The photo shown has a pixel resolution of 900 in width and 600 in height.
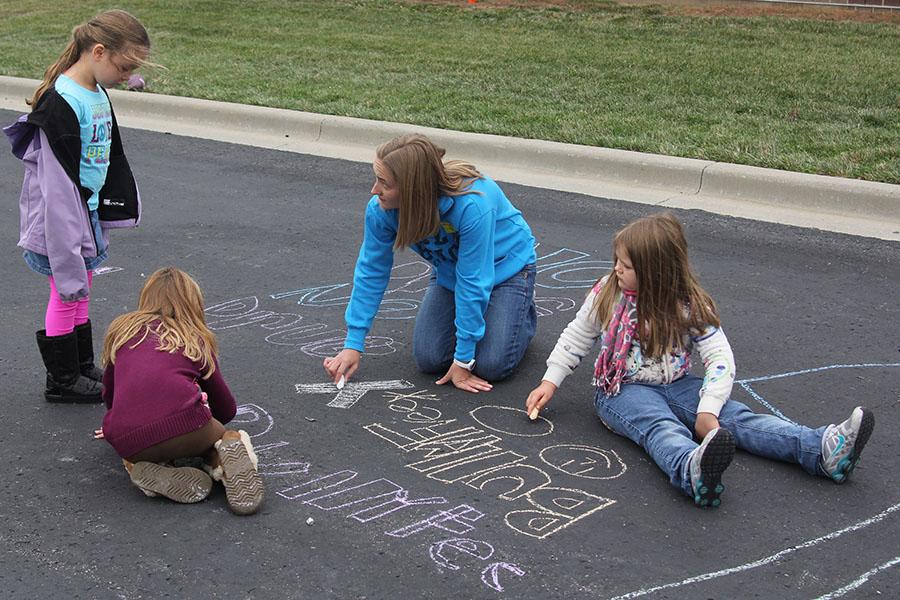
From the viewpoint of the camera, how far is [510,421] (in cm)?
435

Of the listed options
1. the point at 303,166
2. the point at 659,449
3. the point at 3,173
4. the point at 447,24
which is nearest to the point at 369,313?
the point at 659,449

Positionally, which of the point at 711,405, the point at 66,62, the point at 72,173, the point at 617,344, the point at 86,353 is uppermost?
the point at 66,62

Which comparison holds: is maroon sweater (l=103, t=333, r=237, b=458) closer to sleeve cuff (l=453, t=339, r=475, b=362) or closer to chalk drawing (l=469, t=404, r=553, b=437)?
chalk drawing (l=469, t=404, r=553, b=437)

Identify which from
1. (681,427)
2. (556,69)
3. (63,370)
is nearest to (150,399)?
(63,370)

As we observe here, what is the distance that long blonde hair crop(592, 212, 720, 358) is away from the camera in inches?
159

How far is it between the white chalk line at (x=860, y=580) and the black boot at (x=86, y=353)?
291 centimetres

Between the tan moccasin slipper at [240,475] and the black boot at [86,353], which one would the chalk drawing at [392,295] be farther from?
the tan moccasin slipper at [240,475]

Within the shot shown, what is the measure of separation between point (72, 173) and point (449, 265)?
60.4 inches

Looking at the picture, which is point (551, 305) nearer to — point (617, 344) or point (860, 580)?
point (617, 344)

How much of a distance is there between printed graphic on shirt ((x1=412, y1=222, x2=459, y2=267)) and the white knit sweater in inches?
26.8

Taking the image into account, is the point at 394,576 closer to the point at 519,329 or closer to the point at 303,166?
the point at 519,329

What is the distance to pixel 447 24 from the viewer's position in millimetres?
14719

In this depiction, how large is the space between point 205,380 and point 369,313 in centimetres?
97

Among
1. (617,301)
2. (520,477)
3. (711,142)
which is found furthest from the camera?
(711,142)
